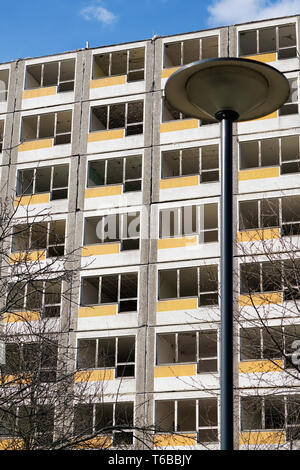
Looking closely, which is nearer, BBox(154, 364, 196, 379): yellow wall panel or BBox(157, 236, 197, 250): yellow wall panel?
BBox(154, 364, 196, 379): yellow wall panel

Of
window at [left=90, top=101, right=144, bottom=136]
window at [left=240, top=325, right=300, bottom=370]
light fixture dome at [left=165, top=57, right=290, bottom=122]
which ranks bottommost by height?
window at [left=240, top=325, right=300, bottom=370]

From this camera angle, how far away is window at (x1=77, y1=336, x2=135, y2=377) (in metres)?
40.1

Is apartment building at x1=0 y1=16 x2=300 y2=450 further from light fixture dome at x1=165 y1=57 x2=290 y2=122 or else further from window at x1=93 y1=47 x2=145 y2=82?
light fixture dome at x1=165 y1=57 x2=290 y2=122

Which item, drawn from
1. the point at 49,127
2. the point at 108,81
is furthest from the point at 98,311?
the point at 108,81

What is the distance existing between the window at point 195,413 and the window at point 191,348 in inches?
58.4

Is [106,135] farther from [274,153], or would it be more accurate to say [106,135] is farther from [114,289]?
[274,153]

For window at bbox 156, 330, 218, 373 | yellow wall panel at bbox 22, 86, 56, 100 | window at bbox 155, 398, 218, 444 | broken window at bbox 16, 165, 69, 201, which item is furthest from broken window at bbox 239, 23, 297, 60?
window at bbox 155, 398, 218, 444

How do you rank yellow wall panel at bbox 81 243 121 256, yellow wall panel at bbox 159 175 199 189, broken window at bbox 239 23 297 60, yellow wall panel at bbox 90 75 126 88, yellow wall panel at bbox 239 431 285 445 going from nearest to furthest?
1. yellow wall panel at bbox 239 431 285 445
2. yellow wall panel at bbox 159 175 199 189
3. yellow wall panel at bbox 81 243 121 256
4. broken window at bbox 239 23 297 60
5. yellow wall panel at bbox 90 75 126 88

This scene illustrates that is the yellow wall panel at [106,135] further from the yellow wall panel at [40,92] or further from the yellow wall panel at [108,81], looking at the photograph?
the yellow wall panel at [40,92]

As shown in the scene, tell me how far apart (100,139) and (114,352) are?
33.7 feet

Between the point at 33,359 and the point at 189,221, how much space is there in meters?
17.8

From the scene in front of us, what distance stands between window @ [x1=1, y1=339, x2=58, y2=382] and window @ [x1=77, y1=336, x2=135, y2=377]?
1264 centimetres
